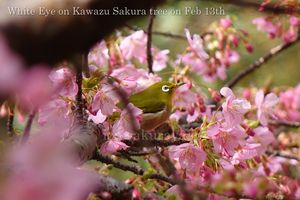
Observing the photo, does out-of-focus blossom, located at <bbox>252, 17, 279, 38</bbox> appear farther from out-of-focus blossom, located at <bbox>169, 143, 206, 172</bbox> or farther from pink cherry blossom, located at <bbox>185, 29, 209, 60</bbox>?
out-of-focus blossom, located at <bbox>169, 143, 206, 172</bbox>

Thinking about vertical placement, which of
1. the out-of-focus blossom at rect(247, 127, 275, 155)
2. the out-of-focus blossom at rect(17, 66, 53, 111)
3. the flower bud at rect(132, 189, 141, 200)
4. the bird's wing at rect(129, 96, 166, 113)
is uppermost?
the out-of-focus blossom at rect(17, 66, 53, 111)

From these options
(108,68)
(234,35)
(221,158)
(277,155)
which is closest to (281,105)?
(234,35)

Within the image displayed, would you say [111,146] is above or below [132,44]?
below

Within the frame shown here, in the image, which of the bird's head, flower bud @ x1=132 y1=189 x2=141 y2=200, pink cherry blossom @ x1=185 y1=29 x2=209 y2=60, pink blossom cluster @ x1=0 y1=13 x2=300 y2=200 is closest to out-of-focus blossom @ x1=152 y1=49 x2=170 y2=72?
pink blossom cluster @ x1=0 y1=13 x2=300 y2=200

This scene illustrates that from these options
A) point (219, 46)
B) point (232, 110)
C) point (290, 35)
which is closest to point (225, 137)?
point (232, 110)

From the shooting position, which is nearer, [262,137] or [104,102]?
[104,102]

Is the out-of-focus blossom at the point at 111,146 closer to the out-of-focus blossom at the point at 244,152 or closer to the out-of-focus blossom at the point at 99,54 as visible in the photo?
the out-of-focus blossom at the point at 244,152

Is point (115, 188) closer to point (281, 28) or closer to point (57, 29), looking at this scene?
point (57, 29)
